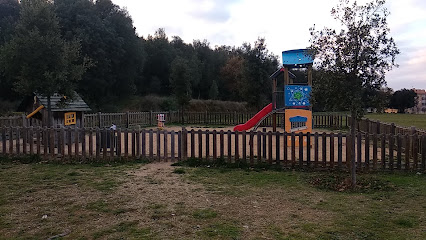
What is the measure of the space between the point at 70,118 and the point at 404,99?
84285mm

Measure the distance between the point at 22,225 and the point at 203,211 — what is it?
283cm

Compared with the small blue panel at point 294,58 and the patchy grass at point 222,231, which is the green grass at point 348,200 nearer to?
the patchy grass at point 222,231

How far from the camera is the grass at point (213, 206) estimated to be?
4.89 metres

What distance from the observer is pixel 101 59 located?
3747 cm

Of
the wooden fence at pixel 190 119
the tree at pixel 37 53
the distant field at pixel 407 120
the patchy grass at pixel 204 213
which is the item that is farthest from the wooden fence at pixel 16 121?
the distant field at pixel 407 120

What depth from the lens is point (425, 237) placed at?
4.64m

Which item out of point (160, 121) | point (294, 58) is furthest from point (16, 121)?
point (294, 58)

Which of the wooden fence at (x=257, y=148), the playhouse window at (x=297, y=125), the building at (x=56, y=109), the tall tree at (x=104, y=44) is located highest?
the tall tree at (x=104, y=44)

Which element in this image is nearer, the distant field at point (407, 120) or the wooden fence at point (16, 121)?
the wooden fence at point (16, 121)

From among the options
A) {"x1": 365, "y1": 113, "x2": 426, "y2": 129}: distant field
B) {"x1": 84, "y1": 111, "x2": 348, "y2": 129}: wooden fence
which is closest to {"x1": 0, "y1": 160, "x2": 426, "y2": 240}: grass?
{"x1": 84, "y1": 111, "x2": 348, "y2": 129}: wooden fence

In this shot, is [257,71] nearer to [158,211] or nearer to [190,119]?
[190,119]

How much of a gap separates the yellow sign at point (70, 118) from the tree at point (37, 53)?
8.40ft

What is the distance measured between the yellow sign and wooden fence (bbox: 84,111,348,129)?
658 cm

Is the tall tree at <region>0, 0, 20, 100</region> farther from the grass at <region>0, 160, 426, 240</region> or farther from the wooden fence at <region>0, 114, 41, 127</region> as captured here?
the grass at <region>0, 160, 426, 240</region>
